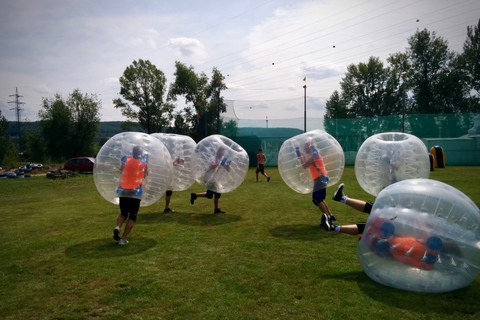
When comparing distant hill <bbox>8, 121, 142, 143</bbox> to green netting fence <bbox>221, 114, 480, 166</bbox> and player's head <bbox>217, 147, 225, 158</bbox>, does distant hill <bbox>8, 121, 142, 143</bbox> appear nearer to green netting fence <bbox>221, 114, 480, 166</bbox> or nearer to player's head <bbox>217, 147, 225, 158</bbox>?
green netting fence <bbox>221, 114, 480, 166</bbox>

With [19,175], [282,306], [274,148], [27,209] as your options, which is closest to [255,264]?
[282,306]

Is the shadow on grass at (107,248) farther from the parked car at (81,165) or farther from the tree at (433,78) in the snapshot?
the tree at (433,78)

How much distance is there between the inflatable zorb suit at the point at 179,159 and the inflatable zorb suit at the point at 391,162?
4.67m

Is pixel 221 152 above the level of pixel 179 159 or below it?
above

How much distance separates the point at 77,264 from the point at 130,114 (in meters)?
44.1

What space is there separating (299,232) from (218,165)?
9.06ft

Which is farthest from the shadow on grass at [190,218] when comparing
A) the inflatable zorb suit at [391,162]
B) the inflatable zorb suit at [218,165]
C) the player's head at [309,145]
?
the inflatable zorb suit at [391,162]

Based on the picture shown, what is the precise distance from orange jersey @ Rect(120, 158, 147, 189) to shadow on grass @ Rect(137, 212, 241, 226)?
92.3 inches

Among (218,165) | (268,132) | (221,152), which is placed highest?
(268,132)

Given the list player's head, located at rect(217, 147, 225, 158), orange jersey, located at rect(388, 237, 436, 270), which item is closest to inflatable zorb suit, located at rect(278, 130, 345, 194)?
player's head, located at rect(217, 147, 225, 158)

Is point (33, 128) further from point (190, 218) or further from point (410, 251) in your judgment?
point (410, 251)

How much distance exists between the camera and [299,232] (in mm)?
7270

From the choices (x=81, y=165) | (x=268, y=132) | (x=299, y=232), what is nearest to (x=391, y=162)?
(x=299, y=232)

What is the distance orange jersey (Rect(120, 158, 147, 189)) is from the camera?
6398 millimetres
